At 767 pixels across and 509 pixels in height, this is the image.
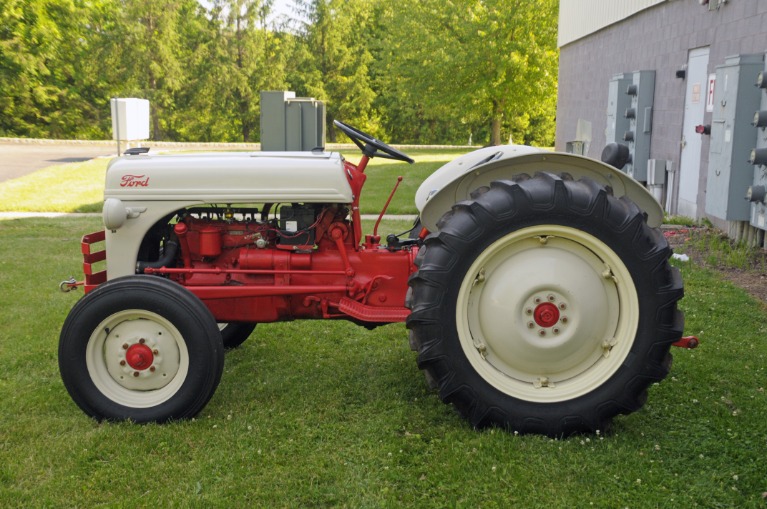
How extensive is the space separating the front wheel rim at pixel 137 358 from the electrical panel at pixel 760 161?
6004 millimetres

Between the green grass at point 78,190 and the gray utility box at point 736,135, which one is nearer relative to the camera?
the gray utility box at point 736,135

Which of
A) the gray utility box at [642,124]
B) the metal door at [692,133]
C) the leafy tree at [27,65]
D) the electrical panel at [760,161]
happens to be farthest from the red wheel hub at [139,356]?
the leafy tree at [27,65]

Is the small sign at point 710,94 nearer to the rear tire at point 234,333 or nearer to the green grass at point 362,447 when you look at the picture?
the green grass at point 362,447

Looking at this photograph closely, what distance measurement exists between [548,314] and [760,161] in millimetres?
4998

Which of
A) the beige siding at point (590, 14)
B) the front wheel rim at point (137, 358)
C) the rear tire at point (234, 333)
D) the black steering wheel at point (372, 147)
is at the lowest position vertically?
the rear tire at point (234, 333)

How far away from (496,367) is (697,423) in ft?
3.48

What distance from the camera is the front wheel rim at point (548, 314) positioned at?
362 centimetres

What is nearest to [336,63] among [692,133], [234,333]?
[692,133]

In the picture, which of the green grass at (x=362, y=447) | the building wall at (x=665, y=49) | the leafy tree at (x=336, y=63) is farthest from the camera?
the leafy tree at (x=336, y=63)

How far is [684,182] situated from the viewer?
10.8m

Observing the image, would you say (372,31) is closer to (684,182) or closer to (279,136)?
(684,182)

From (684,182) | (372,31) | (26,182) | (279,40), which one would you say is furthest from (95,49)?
(684,182)

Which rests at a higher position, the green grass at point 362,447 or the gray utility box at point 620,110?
the gray utility box at point 620,110

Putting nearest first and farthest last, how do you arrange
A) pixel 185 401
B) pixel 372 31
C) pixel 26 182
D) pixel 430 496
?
pixel 430 496 → pixel 185 401 → pixel 26 182 → pixel 372 31
